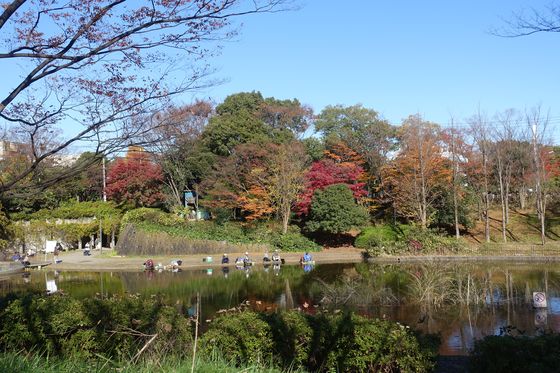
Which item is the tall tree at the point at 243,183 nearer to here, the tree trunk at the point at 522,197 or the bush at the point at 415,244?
the bush at the point at 415,244

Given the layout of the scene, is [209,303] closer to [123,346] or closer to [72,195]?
[123,346]

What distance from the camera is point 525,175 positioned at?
30406 mm

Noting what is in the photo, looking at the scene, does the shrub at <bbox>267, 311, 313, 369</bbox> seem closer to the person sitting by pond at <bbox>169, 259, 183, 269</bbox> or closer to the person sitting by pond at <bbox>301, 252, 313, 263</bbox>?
the person sitting by pond at <bbox>169, 259, 183, 269</bbox>

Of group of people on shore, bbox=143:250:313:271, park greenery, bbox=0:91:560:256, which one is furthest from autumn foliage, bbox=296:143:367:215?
group of people on shore, bbox=143:250:313:271

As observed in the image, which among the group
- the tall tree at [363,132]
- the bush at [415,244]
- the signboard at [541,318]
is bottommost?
Answer: the signboard at [541,318]

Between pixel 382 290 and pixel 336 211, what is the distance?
14.2 meters

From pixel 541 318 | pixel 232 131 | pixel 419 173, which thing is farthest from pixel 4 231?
pixel 541 318

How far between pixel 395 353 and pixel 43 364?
12.6 feet

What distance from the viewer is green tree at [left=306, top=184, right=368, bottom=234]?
89.7ft

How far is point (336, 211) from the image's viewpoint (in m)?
27.3

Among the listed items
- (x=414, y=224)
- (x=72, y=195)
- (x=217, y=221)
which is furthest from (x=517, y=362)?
(x=72, y=195)

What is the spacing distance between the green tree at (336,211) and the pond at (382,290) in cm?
421

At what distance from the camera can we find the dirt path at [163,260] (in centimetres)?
2397

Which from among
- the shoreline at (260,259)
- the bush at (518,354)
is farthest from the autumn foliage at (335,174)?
the bush at (518,354)
